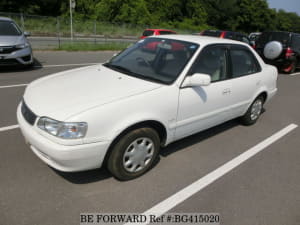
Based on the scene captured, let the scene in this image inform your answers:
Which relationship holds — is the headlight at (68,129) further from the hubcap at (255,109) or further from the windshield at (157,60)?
the hubcap at (255,109)

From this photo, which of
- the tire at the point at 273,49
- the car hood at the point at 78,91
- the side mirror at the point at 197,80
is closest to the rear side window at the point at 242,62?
the side mirror at the point at 197,80

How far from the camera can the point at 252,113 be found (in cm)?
474

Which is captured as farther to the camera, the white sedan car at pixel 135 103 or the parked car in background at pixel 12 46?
the parked car in background at pixel 12 46

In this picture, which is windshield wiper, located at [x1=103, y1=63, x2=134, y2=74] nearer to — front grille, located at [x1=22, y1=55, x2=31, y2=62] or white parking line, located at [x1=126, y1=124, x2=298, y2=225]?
white parking line, located at [x1=126, y1=124, x2=298, y2=225]

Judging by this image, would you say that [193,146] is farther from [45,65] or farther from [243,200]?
[45,65]

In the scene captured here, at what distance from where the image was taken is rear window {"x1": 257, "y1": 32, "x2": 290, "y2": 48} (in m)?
10.7

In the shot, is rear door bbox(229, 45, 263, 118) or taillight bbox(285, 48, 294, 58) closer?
rear door bbox(229, 45, 263, 118)

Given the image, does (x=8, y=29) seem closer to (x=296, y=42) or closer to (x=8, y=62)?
(x=8, y=62)

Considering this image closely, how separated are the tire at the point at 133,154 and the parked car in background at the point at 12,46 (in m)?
6.51

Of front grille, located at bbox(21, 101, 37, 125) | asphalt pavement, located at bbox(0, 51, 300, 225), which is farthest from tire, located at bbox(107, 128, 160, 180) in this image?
front grille, located at bbox(21, 101, 37, 125)

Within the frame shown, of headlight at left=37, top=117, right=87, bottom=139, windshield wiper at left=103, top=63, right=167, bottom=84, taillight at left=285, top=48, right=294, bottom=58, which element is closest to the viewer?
headlight at left=37, top=117, right=87, bottom=139

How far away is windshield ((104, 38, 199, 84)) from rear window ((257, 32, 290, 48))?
9.07 m

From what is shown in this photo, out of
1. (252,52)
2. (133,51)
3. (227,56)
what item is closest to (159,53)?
(133,51)

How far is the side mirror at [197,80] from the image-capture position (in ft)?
9.78
